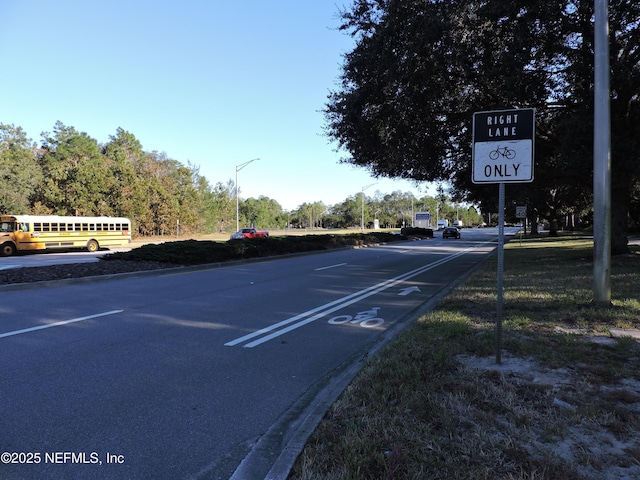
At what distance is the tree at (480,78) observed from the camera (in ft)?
37.2

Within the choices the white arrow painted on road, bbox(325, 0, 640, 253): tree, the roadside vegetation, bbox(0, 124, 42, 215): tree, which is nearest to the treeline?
bbox(0, 124, 42, 215): tree

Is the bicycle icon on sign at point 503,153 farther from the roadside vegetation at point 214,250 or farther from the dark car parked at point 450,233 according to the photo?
the dark car parked at point 450,233

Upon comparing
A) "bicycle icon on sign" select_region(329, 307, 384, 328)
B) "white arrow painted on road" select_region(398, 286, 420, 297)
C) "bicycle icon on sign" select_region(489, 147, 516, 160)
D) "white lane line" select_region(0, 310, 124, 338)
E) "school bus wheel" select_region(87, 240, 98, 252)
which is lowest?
"white arrow painted on road" select_region(398, 286, 420, 297)

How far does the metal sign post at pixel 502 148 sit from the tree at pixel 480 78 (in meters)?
7.40

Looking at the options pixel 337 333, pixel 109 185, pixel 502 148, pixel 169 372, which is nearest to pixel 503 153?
pixel 502 148

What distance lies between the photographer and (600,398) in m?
3.76

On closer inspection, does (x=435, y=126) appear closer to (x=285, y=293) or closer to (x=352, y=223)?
(x=285, y=293)

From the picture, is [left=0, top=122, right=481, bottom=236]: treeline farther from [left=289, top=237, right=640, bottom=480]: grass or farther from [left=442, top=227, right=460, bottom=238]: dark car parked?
[left=289, top=237, right=640, bottom=480]: grass

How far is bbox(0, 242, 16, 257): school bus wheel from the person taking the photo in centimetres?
2558

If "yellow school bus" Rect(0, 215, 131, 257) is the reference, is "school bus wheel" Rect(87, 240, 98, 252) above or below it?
below

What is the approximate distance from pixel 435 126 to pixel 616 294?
778 centimetres

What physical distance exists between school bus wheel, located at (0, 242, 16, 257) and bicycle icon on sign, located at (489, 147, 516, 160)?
2939 centimetres

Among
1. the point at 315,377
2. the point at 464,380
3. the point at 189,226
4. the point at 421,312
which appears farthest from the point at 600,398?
the point at 189,226

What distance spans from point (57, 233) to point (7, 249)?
9.17 ft
